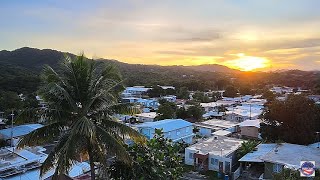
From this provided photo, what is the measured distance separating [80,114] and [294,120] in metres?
23.8

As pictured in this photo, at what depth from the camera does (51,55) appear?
5369 inches

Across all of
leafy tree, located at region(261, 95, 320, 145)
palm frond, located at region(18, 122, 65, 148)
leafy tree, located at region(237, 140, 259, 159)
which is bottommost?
leafy tree, located at region(237, 140, 259, 159)

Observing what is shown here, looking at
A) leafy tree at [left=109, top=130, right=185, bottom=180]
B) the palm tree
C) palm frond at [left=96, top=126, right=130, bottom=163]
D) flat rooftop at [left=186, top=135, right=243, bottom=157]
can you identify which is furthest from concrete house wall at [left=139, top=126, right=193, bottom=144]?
palm frond at [left=96, top=126, right=130, bottom=163]

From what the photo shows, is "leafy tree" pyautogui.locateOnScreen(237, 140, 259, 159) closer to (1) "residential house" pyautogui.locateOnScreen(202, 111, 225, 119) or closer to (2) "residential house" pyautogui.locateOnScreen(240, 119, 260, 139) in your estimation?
(2) "residential house" pyautogui.locateOnScreen(240, 119, 260, 139)

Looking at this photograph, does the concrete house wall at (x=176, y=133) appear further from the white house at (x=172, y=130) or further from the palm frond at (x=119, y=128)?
the palm frond at (x=119, y=128)

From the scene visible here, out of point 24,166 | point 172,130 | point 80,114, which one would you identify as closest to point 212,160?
point 172,130

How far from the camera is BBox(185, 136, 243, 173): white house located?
24.6 m

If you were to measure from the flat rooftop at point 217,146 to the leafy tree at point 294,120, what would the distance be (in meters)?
4.27

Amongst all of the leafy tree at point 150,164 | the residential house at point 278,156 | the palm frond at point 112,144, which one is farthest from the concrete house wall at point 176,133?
the palm frond at point 112,144

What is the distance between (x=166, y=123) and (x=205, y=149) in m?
8.60

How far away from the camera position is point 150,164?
11031mm

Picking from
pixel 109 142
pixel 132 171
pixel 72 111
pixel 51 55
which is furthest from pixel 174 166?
pixel 51 55

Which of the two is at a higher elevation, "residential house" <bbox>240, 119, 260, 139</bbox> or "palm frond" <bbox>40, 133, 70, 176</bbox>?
"palm frond" <bbox>40, 133, 70, 176</bbox>

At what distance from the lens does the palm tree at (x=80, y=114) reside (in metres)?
9.62
